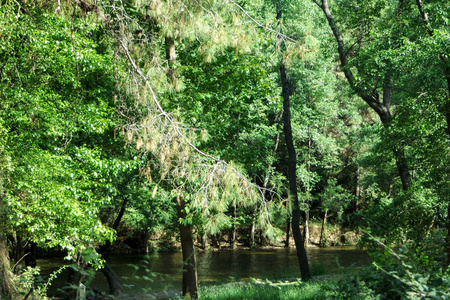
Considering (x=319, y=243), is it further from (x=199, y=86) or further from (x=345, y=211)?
(x=199, y=86)

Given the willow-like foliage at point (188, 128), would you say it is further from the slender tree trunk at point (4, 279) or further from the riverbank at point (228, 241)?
the riverbank at point (228, 241)

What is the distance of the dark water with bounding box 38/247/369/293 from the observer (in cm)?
1877

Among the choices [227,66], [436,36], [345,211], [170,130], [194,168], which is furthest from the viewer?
[345,211]

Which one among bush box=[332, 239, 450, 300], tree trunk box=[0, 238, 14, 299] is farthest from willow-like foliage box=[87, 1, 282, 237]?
bush box=[332, 239, 450, 300]

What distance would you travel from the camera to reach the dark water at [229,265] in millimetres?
18766

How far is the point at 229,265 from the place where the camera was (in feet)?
79.6

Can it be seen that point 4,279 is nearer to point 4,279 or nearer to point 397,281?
point 4,279

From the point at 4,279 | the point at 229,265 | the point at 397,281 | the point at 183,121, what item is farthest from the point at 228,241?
the point at 397,281

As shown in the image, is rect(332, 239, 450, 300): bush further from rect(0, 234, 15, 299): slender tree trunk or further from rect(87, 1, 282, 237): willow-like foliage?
rect(0, 234, 15, 299): slender tree trunk

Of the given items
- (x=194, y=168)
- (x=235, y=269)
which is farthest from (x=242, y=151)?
(x=235, y=269)

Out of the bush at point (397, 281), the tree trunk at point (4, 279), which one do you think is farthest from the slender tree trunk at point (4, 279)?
the bush at point (397, 281)

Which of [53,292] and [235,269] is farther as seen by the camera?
[235,269]

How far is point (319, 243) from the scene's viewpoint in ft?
112

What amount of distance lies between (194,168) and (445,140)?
686 centimetres
